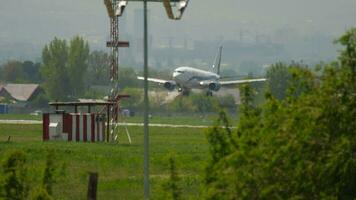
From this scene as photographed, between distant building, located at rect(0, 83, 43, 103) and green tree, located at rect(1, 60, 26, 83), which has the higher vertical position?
green tree, located at rect(1, 60, 26, 83)

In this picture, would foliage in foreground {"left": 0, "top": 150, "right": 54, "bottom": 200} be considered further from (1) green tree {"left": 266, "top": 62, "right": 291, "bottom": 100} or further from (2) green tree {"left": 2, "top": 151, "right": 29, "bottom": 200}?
(1) green tree {"left": 266, "top": 62, "right": 291, "bottom": 100}

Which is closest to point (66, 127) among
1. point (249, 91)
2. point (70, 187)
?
point (70, 187)

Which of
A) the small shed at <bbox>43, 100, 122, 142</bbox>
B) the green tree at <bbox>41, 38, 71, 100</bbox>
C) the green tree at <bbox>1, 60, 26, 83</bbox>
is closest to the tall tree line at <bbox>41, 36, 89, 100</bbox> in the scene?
the green tree at <bbox>41, 38, 71, 100</bbox>

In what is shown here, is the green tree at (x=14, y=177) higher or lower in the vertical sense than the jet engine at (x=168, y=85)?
lower

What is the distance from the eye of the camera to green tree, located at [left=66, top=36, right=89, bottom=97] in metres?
152

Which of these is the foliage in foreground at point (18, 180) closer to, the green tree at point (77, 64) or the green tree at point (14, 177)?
the green tree at point (14, 177)

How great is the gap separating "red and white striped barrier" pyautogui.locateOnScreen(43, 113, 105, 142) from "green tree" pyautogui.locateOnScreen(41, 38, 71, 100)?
308 feet

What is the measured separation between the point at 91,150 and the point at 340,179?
2990cm

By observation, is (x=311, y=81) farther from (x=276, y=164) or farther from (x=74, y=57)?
(x=74, y=57)

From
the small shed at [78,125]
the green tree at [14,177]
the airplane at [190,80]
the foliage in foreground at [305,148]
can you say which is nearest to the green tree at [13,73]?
the airplane at [190,80]

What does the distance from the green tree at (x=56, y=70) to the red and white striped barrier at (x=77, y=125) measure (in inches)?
3690

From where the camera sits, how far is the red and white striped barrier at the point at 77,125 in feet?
179

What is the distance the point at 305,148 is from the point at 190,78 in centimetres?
11263

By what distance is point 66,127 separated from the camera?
2172 inches
